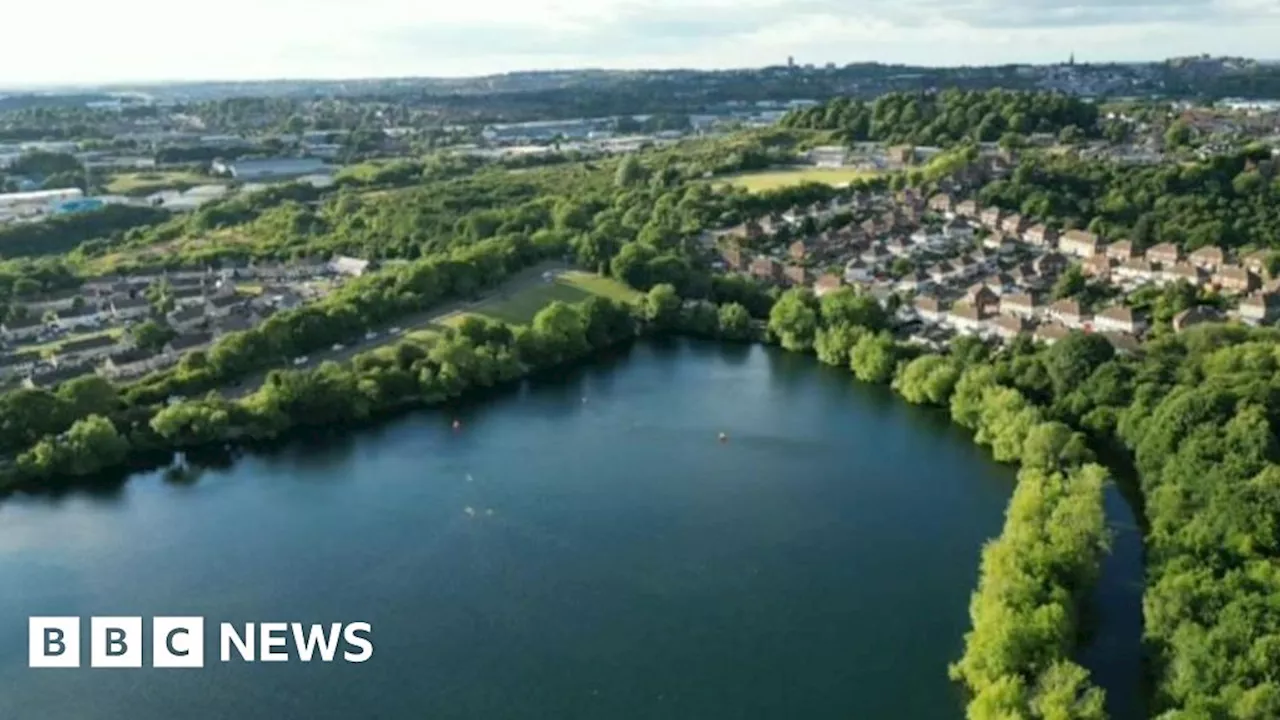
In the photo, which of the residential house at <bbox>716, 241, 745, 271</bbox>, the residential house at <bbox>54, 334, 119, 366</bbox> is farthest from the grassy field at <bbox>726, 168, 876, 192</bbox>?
the residential house at <bbox>54, 334, 119, 366</bbox>

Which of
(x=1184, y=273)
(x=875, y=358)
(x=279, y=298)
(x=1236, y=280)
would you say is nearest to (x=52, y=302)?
(x=279, y=298)

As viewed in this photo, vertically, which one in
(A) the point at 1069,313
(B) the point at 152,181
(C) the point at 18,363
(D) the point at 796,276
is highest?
(B) the point at 152,181

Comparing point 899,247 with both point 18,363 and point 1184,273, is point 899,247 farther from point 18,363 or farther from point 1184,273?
point 18,363

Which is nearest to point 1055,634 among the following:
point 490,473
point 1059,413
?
point 1059,413

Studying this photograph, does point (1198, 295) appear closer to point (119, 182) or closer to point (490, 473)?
point (490, 473)

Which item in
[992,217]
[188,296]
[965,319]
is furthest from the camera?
[992,217]

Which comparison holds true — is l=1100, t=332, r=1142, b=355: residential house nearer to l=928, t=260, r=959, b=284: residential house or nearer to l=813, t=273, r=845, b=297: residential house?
l=928, t=260, r=959, b=284: residential house

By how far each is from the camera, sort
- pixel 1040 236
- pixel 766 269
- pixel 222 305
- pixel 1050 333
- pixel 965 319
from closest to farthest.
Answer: pixel 1050 333 → pixel 965 319 → pixel 222 305 → pixel 766 269 → pixel 1040 236
